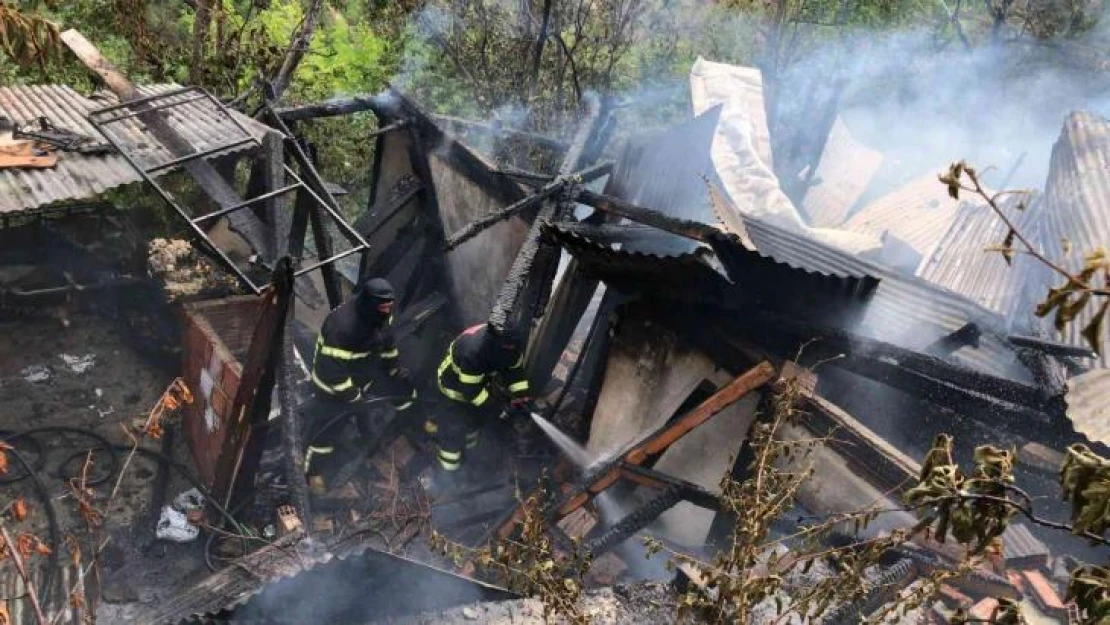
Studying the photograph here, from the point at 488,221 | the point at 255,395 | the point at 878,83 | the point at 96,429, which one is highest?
the point at 878,83

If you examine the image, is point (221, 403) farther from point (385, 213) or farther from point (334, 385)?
point (385, 213)

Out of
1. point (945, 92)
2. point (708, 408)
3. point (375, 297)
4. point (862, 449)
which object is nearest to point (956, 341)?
point (862, 449)

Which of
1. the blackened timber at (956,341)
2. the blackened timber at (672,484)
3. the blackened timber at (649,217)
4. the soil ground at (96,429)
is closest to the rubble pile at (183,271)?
the soil ground at (96,429)

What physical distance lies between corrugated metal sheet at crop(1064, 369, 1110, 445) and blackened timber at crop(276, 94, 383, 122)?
5.96m

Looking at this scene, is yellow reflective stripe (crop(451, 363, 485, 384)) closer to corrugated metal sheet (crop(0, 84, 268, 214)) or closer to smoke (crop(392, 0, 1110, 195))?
corrugated metal sheet (crop(0, 84, 268, 214))

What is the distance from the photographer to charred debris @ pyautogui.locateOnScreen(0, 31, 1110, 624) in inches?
158

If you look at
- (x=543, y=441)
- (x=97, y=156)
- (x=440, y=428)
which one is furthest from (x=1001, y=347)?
(x=97, y=156)

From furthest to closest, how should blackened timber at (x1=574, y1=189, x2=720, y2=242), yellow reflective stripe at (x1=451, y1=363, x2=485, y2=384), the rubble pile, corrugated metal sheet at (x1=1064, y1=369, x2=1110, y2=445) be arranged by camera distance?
the rubble pile, yellow reflective stripe at (x1=451, y1=363, x2=485, y2=384), blackened timber at (x1=574, y1=189, x2=720, y2=242), corrugated metal sheet at (x1=1064, y1=369, x2=1110, y2=445)

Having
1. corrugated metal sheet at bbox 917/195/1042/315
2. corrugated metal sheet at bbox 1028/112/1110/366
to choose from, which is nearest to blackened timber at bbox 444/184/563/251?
corrugated metal sheet at bbox 917/195/1042/315

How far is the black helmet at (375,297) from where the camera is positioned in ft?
17.9

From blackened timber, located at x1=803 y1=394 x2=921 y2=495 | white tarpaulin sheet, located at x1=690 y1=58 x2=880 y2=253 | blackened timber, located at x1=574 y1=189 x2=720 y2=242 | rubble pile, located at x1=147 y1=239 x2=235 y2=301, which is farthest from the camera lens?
white tarpaulin sheet, located at x1=690 y1=58 x2=880 y2=253

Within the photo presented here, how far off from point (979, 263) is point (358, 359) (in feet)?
18.5

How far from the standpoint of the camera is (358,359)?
→ 5.77 metres

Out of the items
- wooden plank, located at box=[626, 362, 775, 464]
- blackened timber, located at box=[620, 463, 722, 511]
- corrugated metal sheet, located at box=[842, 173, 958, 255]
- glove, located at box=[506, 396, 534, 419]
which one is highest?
corrugated metal sheet, located at box=[842, 173, 958, 255]
